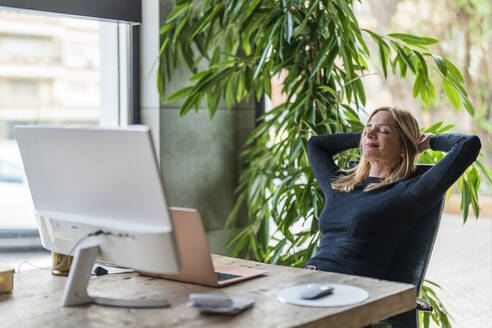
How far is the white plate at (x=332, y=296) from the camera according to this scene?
1.70 m

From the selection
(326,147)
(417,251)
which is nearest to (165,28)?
(326,147)

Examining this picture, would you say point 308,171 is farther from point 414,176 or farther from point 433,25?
point 433,25

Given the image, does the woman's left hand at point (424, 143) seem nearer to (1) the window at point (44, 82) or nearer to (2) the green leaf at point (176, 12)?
(2) the green leaf at point (176, 12)

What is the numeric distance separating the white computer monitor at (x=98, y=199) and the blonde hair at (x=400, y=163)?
3.72 feet

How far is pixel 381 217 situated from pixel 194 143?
166 cm

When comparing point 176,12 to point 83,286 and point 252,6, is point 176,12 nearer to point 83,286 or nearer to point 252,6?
point 252,6

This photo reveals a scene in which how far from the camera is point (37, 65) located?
340 cm

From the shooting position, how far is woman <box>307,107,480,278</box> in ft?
7.95

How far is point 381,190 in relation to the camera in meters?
2.56

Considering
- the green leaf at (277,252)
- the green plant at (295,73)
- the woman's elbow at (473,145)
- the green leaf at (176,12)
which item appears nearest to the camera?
the woman's elbow at (473,145)

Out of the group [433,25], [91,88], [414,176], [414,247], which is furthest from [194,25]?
[414,247]

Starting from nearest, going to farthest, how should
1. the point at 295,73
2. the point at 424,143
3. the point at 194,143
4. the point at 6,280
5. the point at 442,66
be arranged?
1. the point at 6,280
2. the point at 424,143
3. the point at 442,66
4. the point at 295,73
5. the point at 194,143

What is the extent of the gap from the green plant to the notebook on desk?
1.10 meters

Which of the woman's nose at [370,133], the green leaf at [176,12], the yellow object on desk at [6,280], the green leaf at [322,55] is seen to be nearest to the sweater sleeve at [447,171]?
the woman's nose at [370,133]
